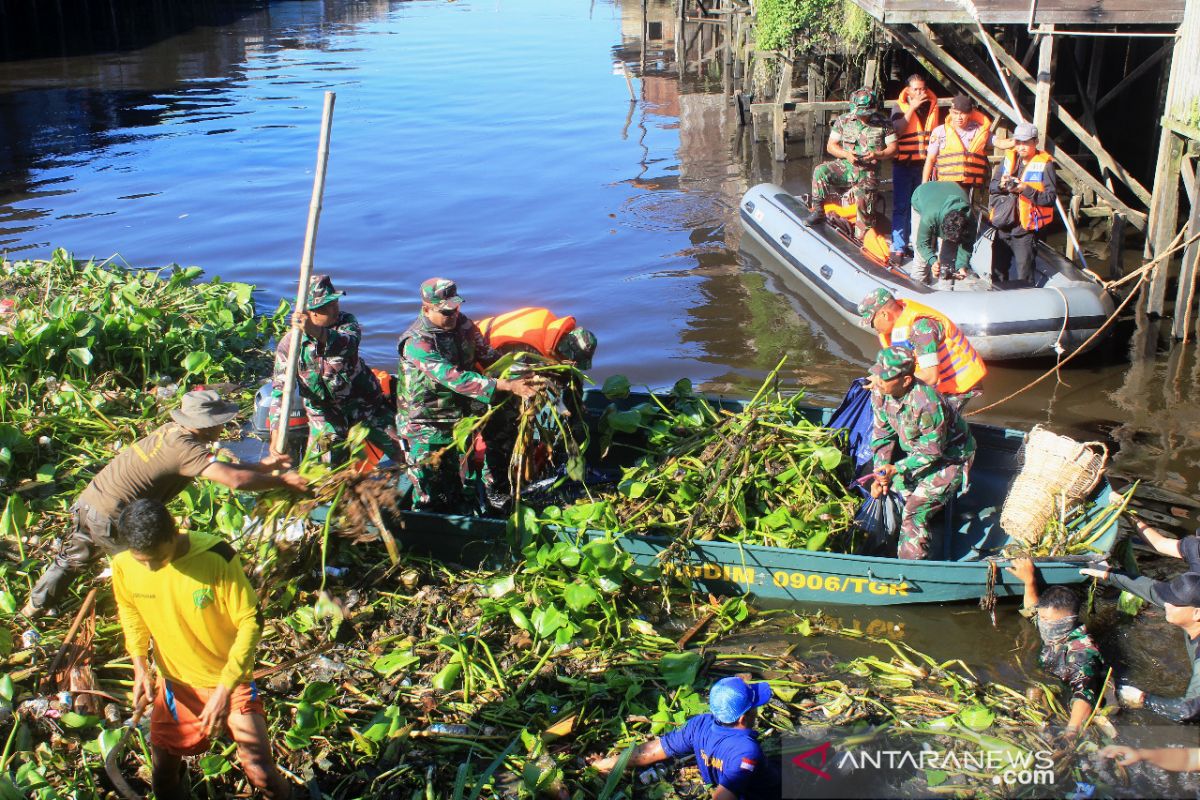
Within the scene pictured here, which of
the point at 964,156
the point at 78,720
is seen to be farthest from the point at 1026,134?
the point at 78,720

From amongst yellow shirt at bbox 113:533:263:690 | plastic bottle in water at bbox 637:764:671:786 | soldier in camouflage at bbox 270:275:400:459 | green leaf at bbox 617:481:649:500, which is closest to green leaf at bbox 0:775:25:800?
yellow shirt at bbox 113:533:263:690

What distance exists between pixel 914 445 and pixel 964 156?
5.96 metres

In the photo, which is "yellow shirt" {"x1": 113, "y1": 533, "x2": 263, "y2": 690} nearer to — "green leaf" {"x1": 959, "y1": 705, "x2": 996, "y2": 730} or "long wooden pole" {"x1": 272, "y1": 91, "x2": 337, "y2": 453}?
"long wooden pole" {"x1": 272, "y1": 91, "x2": 337, "y2": 453}

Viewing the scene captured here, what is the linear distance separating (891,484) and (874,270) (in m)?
5.52

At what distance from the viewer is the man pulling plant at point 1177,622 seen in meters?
5.32

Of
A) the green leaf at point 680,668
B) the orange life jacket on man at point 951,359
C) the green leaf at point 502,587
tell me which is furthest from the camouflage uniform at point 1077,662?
the green leaf at point 502,587

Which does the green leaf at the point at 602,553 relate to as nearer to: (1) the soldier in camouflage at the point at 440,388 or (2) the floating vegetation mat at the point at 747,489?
(2) the floating vegetation mat at the point at 747,489

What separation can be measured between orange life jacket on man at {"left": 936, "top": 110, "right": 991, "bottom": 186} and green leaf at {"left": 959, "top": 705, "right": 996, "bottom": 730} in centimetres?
731

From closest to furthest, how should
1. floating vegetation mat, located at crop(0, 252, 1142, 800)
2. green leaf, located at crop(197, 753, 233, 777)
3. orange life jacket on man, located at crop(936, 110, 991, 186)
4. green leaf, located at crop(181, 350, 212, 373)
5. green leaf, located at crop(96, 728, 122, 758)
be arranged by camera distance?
green leaf, located at crop(197, 753, 233, 777) → green leaf, located at crop(96, 728, 122, 758) → floating vegetation mat, located at crop(0, 252, 1142, 800) → green leaf, located at crop(181, 350, 212, 373) → orange life jacket on man, located at crop(936, 110, 991, 186)

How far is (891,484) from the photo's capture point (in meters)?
7.19

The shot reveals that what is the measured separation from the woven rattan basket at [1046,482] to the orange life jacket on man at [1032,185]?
480cm

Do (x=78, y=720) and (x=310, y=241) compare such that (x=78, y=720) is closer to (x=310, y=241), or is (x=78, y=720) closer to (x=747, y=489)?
(x=310, y=241)

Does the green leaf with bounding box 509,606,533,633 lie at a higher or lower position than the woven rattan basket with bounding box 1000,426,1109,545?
lower

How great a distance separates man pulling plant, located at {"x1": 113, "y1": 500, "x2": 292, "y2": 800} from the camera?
174 inches
